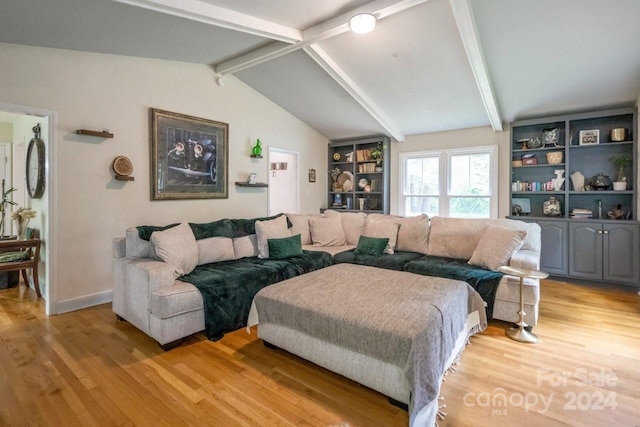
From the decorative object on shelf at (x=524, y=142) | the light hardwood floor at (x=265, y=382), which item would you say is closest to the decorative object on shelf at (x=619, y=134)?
the decorative object on shelf at (x=524, y=142)

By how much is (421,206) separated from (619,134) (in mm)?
2673

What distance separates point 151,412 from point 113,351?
943 millimetres

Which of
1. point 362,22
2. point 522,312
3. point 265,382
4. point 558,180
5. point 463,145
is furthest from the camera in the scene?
point 463,145

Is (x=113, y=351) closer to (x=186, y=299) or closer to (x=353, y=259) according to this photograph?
(x=186, y=299)

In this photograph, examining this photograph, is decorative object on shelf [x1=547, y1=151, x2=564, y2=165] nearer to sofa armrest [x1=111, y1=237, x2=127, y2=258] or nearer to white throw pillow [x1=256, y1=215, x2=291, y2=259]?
white throw pillow [x1=256, y1=215, x2=291, y2=259]

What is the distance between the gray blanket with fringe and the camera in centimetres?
162

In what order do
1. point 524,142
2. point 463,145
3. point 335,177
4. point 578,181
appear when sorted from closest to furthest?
point 578,181
point 524,142
point 463,145
point 335,177

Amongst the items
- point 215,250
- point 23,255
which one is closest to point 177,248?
point 215,250

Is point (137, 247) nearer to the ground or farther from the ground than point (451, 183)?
nearer to the ground

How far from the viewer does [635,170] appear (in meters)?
3.89

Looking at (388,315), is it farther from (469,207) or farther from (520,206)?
(520,206)

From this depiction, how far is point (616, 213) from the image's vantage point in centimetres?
405

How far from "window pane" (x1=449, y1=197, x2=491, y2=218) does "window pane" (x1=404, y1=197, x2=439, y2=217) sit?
267 mm

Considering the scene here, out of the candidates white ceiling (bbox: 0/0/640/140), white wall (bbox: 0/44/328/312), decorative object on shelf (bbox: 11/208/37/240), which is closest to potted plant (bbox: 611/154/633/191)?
white ceiling (bbox: 0/0/640/140)
